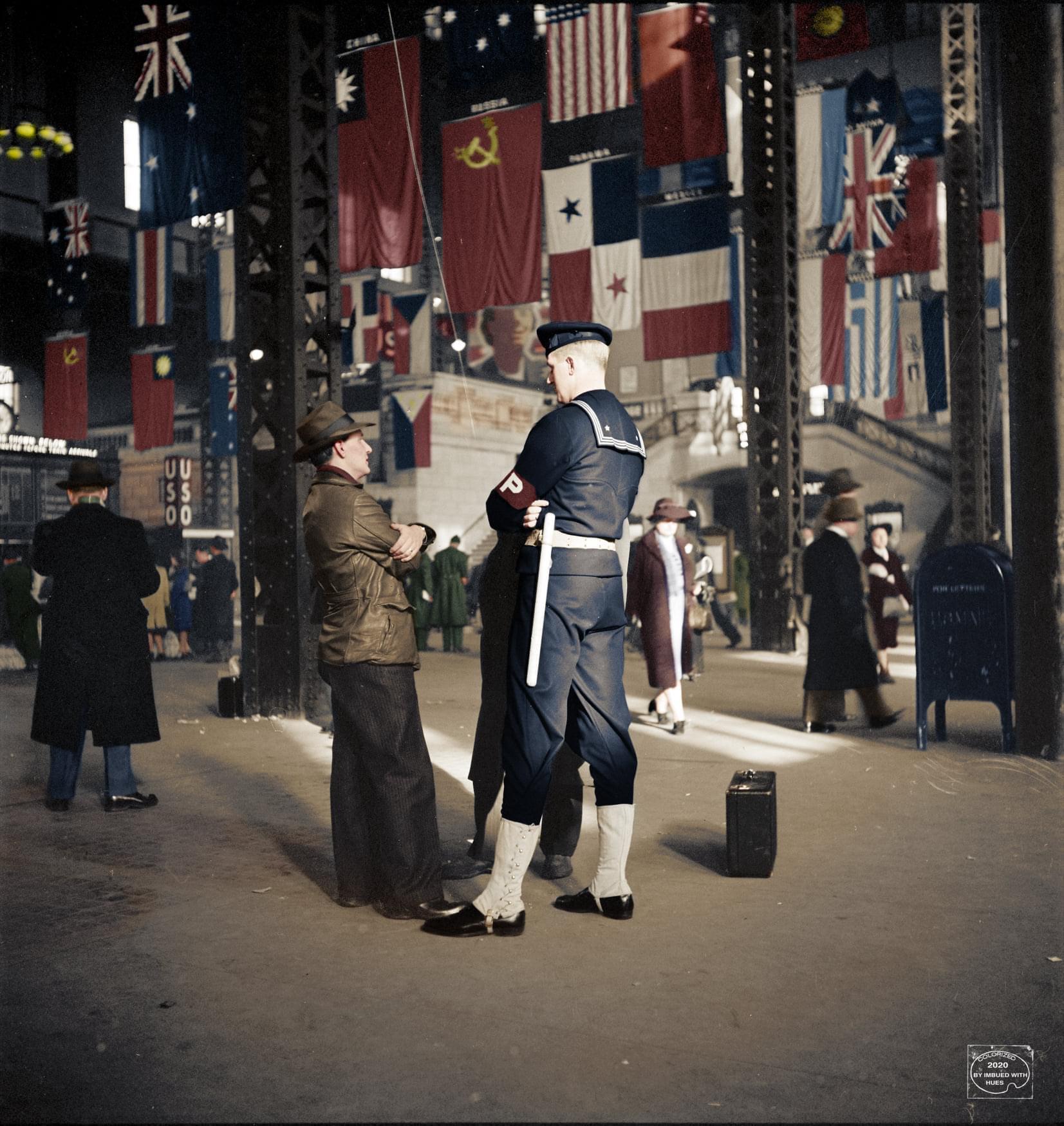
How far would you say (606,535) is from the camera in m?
4.55

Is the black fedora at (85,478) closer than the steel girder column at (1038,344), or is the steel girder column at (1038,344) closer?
the black fedora at (85,478)

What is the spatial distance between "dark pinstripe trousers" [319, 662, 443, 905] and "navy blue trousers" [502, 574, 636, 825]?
0.45 meters

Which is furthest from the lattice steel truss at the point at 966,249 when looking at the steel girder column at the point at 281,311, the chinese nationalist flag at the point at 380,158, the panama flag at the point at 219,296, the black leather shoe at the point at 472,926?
the black leather shoe at the point at 472,926

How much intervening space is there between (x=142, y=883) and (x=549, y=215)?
13.5 m

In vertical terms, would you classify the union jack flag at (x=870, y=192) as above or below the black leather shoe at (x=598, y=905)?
above

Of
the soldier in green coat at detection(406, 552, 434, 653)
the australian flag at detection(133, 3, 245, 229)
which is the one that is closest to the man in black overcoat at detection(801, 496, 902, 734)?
the australian flag at detection(133, 3, 245, 229)

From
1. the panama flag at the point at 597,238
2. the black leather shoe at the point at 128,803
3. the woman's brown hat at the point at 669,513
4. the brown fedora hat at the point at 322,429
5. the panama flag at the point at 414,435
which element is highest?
the panama flag at the point at 597,238

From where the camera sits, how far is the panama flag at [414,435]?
28891 millimetres

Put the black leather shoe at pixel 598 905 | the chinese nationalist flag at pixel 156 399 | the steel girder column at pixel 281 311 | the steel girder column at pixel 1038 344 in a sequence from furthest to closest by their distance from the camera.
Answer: the chinese nationalist flag at pixel 156 399 < the steel girder column at pixel 281 311 < the steel girder column at pixel 1038 344 < the black leather shoe at pixel 598 905

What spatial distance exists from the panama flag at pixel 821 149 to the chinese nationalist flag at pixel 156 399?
13382 millimetres

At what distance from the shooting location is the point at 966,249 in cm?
2022

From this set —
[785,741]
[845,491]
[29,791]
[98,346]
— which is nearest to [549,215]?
[845,491]

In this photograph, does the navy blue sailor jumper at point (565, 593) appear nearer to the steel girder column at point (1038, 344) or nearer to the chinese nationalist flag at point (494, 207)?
the steel girder column at point (1038, 344)

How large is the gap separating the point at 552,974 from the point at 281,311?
8013 mm
